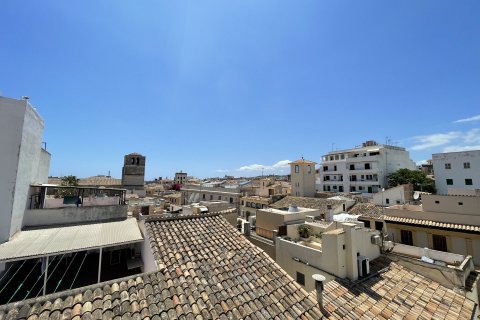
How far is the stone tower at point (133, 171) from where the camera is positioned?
197 ft

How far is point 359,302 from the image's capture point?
372 inches

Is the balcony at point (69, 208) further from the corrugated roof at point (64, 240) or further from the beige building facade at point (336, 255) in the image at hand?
the beige building facade at point (336, 255)

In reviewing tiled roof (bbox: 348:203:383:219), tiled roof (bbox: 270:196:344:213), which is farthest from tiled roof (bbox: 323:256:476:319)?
tiled roof (bbox: 270:196:344:213)

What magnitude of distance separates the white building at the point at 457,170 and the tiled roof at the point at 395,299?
38.9 meters

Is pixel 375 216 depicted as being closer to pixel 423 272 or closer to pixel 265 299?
pixel 423 272

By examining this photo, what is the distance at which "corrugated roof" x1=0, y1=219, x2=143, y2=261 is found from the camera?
690 centimetres

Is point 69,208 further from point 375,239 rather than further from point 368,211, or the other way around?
point 368,211

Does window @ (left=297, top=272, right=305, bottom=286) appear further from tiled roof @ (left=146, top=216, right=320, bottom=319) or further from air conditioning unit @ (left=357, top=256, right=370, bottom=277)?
tiled roof @ (left=146, top=216, right=320, bottom=319)

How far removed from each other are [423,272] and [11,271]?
19944 millimetres

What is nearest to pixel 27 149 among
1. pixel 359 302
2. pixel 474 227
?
pixel 359 302

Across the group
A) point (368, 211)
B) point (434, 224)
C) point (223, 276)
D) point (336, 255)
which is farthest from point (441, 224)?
point (223, 276)

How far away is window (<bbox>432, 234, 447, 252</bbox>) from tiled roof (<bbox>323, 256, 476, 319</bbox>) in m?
8.33

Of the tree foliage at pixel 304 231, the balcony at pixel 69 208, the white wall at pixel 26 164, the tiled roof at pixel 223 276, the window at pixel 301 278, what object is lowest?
the window at pixel 301 278

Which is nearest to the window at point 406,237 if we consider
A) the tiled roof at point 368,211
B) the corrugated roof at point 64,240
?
the tiled roof at point 368,211
